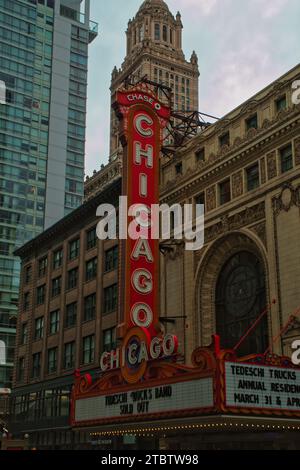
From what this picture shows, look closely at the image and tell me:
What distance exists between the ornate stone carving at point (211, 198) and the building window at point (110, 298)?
12191 millimetres

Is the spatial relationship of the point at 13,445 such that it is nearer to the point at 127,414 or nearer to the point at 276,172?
the point at 127,414

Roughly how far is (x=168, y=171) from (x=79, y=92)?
259ft

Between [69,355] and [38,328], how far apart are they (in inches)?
289

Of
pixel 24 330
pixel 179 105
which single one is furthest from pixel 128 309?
pixel 179 105

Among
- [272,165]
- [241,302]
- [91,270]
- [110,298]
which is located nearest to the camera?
[272,165]

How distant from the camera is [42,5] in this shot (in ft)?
370

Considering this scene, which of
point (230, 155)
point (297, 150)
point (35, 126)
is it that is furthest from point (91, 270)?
point (35, 126)

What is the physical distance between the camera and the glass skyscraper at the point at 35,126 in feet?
313

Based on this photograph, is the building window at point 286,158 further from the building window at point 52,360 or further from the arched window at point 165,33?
the arched window at point 165,33

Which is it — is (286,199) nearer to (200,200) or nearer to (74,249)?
(200,200)

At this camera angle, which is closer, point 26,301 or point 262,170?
point 262,170

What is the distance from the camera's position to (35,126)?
104m

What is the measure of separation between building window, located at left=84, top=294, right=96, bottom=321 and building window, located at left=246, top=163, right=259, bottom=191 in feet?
61.4

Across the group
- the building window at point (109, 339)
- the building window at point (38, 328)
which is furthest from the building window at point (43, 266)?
the building window at point (109, 339)
